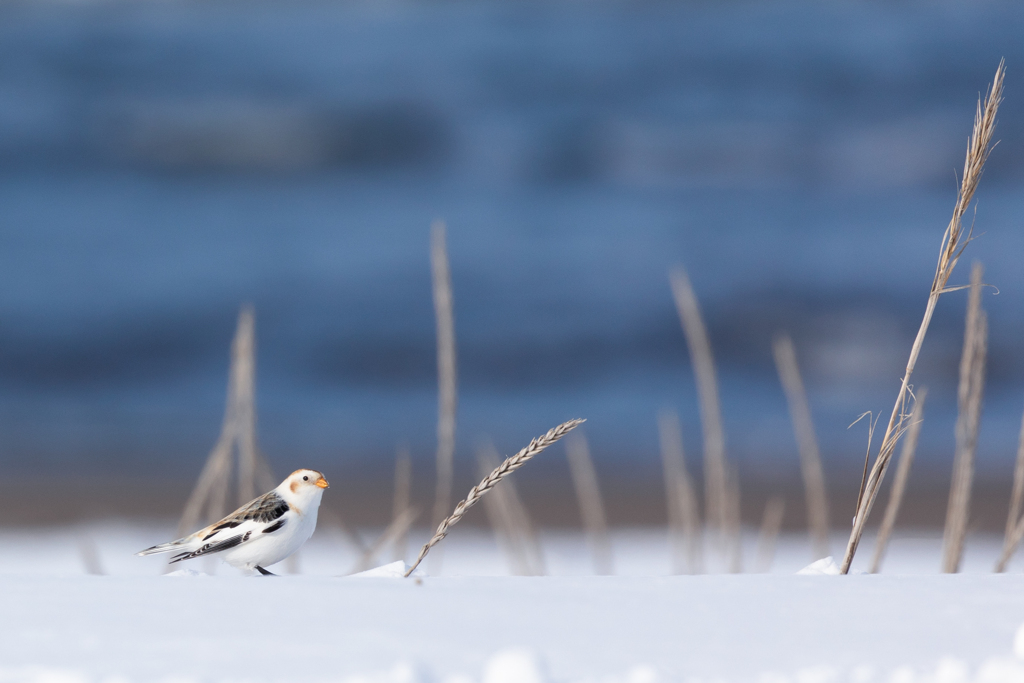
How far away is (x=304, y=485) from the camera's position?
0.81 meters

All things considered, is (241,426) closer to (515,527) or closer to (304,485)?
(304,485)

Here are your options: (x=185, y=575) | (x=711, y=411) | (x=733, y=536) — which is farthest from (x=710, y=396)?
(x=185, y=575)

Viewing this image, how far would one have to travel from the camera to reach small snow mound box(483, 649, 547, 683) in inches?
22.6

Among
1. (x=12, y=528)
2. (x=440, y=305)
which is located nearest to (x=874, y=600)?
(x=440, y=305)

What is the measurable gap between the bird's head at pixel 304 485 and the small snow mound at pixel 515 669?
0.81 ft

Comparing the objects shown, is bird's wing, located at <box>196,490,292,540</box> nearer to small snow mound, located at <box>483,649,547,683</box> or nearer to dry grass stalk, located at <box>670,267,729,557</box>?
small snow mound, located at <box>483,649,547,683</box>

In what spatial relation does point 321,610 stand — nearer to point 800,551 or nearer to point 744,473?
point 800,551

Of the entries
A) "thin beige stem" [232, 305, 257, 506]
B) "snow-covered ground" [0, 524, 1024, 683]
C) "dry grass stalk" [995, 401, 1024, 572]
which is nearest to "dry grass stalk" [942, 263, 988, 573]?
"dry grass stalk" [995, 401, 1024, 572]

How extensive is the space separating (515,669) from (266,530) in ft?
0.92

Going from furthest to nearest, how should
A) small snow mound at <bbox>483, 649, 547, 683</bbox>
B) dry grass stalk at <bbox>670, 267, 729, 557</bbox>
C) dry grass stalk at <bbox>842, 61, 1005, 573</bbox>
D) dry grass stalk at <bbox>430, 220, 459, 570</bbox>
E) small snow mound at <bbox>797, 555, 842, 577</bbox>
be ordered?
dry grass stalk at <bbox>670, 267, 729, 557</bbox> < dry grass stalk at <bbox>430, 220, 459, 570</bbox> < small snow mound at <bbox>797, 555, 842, 577</bbox> < dry grass stalk at <bbox>842, 61, 1005, 573</bbox> < small snow mound at <bbox>483, 649, 547, 683</bbox>

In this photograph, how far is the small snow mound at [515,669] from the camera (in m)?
0.57

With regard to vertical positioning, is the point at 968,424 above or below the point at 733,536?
above

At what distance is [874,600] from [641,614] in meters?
0.18

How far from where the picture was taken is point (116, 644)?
2.00 ft
